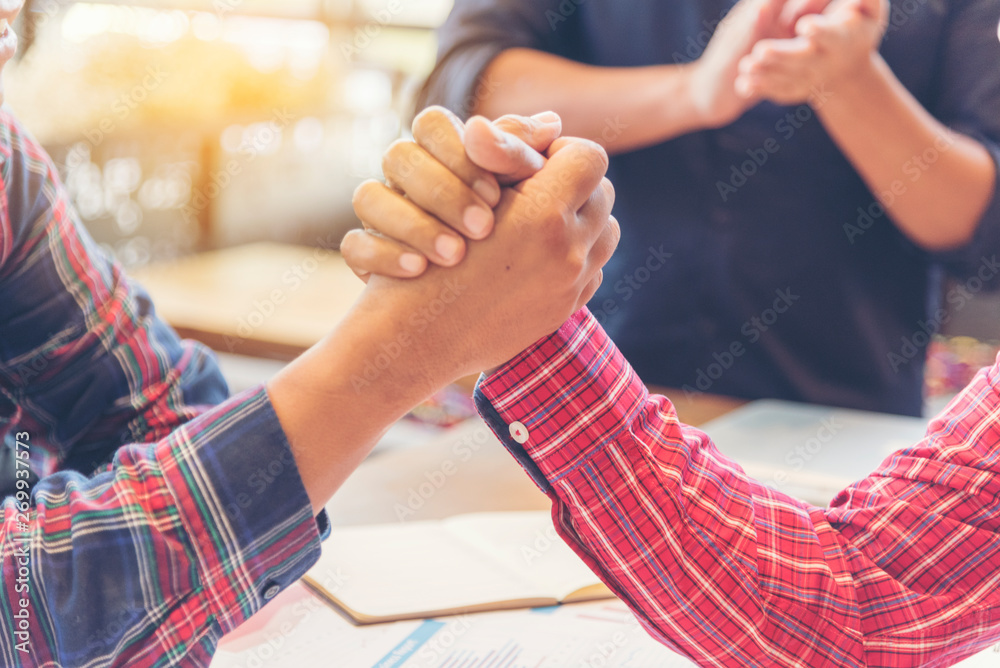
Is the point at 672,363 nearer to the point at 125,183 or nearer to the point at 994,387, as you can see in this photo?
the point at 994,387

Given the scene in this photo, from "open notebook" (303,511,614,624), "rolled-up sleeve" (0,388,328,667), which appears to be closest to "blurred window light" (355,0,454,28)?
"open notebook" (303,511,614,624)

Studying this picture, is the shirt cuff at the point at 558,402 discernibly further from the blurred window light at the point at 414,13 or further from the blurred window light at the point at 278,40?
the blurred window light at the point at 414,13

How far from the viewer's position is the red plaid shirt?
2.17ft

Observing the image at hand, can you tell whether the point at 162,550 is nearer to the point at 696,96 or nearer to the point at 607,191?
the point at 607,191

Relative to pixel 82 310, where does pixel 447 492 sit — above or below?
below

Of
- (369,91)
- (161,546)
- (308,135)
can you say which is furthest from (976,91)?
(369,91)

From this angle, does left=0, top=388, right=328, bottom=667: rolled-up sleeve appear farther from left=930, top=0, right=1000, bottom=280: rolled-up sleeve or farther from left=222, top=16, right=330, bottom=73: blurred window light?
left=222, top=16, right=330, bottom=73: blurred window light

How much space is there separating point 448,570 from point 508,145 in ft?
1.58

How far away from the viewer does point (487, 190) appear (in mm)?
636

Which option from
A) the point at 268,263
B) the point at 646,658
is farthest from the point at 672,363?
the point at 268,263

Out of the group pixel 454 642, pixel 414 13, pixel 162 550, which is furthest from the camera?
pixel 414 13

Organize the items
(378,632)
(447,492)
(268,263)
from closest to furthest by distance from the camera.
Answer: (378,632) → (447,492) → (268,263)

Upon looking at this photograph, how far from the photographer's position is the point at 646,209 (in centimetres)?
162

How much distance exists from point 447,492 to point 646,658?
0.44 metres
